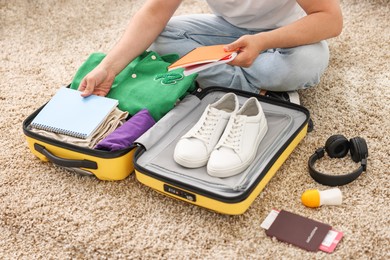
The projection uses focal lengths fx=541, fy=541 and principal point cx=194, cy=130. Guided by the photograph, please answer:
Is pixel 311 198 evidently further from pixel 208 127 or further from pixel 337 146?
pixel 208 127

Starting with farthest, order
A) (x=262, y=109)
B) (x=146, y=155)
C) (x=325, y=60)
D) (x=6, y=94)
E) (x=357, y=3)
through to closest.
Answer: (x=357, y=3) < (x=6, y=94) < (x=325, y=60) < (x=262, y=109) < (x=146, y=155)

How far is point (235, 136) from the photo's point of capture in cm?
129

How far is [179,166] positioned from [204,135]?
0.10 metres

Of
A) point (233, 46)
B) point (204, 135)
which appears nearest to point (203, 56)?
point (233, 46)

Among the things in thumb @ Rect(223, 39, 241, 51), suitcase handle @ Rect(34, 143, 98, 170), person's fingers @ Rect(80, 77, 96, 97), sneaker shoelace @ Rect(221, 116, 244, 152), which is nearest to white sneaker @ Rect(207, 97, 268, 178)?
sneaker shoelace @ Rect(221, 116, 244, 152)

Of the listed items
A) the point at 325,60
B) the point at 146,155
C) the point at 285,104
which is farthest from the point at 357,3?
the point at 146,155

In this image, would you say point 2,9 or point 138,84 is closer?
point 138,84

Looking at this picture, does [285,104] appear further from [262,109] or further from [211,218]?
[211,218]

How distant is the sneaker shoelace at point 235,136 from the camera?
1.26 meters

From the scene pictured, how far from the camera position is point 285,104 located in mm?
1456

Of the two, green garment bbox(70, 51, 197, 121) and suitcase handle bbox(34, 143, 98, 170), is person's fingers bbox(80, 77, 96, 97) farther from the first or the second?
suitcase handle bbox(34, 143, 98, 170)

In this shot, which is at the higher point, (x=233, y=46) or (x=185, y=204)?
(x=233, y=46)

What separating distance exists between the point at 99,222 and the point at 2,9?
1.39m

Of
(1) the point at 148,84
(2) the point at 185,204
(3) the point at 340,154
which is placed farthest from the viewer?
(1) the point at 148,84
